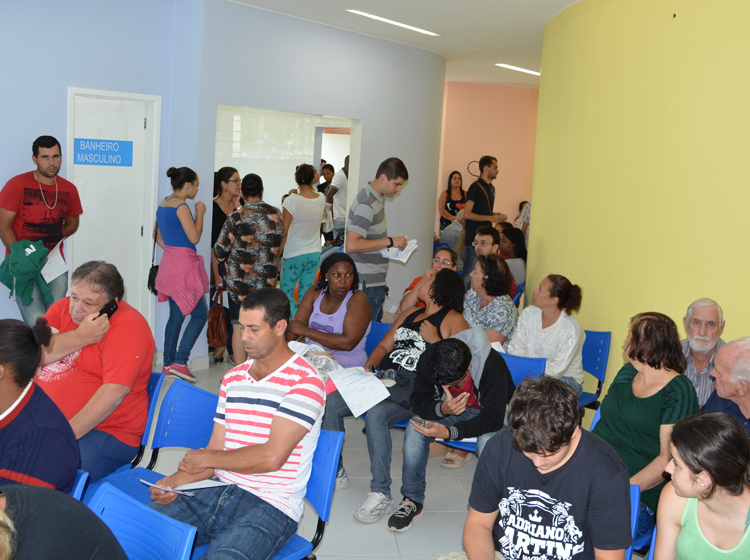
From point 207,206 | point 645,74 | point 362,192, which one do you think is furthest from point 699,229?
point 207,206

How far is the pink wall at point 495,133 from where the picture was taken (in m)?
12.2

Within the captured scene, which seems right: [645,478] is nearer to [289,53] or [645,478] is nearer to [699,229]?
[699,229]

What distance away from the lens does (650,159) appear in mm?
4375

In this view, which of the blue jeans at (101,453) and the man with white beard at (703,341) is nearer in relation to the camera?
the blue jeans at (101,453)

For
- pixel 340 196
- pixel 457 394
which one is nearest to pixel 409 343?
pixel 457 394

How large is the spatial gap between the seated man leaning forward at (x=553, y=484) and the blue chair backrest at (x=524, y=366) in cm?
188

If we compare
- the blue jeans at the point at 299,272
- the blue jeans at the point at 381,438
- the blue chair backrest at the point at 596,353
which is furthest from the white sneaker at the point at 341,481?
the blue jeans at the point at 299,272

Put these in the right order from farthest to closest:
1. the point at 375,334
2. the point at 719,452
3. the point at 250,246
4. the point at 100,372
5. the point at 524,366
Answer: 1. the point at 250,246
2. the point at 375,334
3. the point at 524,366
4. the point at 100,372
5. the point at 719,452

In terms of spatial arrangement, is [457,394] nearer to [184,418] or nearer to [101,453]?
[184,418]

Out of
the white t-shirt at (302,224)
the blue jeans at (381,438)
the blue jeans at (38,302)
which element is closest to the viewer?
the blue jeans at (381,438)

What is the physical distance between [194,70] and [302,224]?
1.70 meters

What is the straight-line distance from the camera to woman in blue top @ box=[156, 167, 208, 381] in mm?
5816

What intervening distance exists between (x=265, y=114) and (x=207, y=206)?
→ 186 inches

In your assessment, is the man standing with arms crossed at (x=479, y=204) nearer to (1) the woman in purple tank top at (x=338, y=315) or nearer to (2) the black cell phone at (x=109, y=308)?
(1) the woman in purple tank top at (x=338, y=315)
